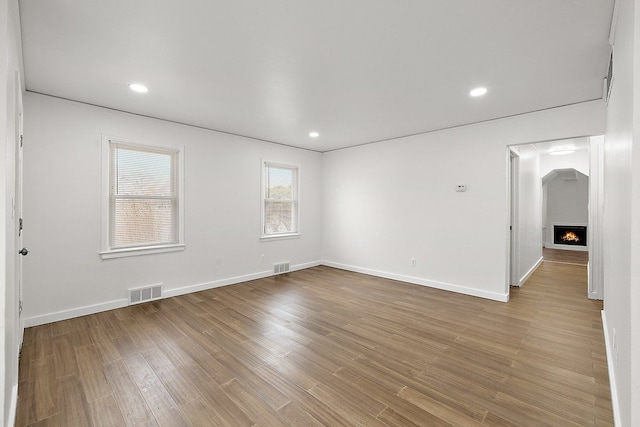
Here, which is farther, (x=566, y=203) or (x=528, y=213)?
(x=566, y=203)

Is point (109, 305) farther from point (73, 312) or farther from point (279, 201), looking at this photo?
point (279, 201)

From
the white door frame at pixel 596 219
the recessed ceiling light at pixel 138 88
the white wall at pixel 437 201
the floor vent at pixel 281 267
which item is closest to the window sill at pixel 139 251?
the floor vent at pixel 281 267

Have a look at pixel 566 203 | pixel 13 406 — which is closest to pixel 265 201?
pixel 13 406

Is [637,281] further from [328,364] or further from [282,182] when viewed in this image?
[282,182]

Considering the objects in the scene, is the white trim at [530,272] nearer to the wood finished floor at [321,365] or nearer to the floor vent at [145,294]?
the wood finished floor at [321,365]

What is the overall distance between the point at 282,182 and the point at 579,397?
4988mm

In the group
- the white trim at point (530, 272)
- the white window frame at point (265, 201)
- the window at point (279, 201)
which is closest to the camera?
the white trim at point (530, 272)

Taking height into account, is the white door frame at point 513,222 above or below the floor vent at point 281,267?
above

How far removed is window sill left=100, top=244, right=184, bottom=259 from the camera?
366 centimetres

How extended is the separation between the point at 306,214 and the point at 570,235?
8525mm

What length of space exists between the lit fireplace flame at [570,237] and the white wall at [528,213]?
322cm

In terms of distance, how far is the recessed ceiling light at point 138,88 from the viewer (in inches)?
118

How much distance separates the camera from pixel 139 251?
391 cm

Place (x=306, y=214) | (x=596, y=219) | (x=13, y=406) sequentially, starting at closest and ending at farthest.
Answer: (x=13, y=406), (x=596, y=219), (x=306, y=214)
